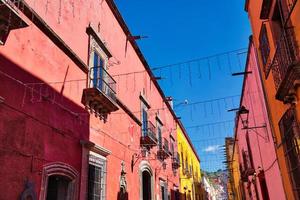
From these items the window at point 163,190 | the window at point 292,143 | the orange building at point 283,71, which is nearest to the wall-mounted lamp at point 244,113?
the orange building at point 283,71

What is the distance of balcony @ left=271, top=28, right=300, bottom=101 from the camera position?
16.5 ft

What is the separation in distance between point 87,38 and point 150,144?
5847mm

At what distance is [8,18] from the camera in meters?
4.47

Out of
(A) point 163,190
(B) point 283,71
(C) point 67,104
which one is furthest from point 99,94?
(A) point 163,190

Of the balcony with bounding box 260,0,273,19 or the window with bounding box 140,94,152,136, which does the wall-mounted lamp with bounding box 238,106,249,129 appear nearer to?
the window with bounding box 140,94,152,136

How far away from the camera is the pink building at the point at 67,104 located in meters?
5.04

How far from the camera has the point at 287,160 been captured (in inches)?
275

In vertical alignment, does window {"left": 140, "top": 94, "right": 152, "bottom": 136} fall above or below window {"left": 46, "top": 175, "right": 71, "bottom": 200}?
above

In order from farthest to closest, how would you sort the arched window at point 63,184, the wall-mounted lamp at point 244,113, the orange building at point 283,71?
the wall-mounted lamp at point 244,113
the arched window at point 63,184
the orange building at point 283,71

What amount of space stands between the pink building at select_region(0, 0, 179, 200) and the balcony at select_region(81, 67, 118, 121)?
27 mm

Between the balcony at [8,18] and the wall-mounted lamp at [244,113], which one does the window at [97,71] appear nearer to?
the balcony at [8,18]

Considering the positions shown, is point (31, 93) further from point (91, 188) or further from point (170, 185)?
point (170, 185)

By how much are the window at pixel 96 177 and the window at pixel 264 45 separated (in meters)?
4.86

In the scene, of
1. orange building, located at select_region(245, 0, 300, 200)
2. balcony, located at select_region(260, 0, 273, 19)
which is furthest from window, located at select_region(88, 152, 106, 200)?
balcony, located at select_region(260, 0, 273, 19)
